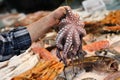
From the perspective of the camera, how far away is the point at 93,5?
3.00 meters

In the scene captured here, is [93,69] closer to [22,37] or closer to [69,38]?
[69,38]

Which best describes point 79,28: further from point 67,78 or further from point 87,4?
point 87,4

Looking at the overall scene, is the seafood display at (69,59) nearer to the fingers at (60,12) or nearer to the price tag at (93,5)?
the fingers at (60,12)

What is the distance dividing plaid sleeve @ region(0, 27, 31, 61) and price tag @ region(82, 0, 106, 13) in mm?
956

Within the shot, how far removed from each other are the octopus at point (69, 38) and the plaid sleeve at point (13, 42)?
1.39 feet

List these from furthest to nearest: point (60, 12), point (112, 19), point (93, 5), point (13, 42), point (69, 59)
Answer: point (93, 5), point (112, 19), point (13, 42), point (60, 12), point (69, 59)

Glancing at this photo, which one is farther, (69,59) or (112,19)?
(112,19)

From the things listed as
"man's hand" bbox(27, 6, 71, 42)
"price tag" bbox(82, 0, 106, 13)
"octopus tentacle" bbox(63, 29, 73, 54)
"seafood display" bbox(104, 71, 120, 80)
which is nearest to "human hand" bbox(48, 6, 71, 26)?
"man's hand" bbox(27, 6, 71, 42)

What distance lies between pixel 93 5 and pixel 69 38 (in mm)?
1239

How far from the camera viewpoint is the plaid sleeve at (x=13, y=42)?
7.16 ft

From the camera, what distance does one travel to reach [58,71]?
1799 millimetres

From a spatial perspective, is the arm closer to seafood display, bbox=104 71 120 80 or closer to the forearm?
the forearm

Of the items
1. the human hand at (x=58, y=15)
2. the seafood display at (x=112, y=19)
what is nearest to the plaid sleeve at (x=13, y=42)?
the human hand at (x=58, y=15)

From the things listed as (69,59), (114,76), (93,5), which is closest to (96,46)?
(69,59)
